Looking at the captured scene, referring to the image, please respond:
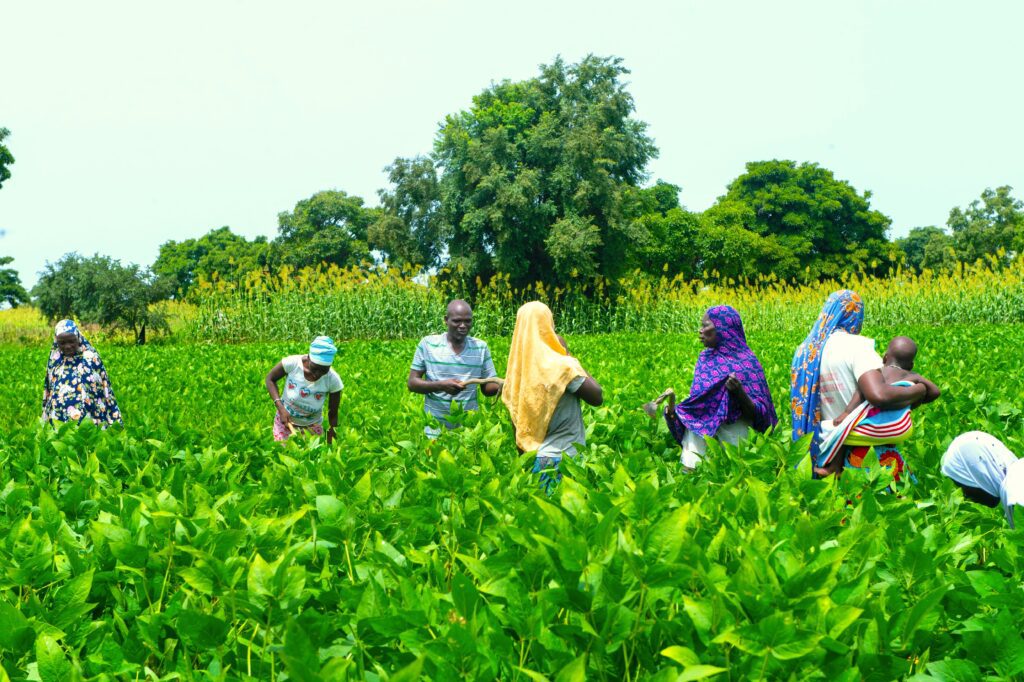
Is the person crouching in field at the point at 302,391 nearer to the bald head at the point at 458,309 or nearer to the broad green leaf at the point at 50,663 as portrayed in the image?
the bald head at the point at 458,309

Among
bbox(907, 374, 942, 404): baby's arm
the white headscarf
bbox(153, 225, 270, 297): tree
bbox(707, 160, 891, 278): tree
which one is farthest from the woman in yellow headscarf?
bbox(153, 225, 270, 297): tree

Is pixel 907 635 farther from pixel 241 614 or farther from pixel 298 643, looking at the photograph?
pixel 241 614

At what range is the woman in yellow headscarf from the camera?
4520 millimetres

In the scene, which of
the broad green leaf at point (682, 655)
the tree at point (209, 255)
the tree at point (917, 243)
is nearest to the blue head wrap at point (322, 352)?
the broad green leaf at point (682, 655)

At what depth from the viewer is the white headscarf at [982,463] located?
3.16 meters

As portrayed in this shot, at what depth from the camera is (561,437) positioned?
4.73 metres

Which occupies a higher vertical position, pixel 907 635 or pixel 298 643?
pixel 298 643

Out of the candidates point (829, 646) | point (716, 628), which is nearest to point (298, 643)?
point (716, 628)

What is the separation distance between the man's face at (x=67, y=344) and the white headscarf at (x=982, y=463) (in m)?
7.16

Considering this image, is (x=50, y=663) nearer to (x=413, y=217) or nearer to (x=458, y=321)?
(x=458, y=321)

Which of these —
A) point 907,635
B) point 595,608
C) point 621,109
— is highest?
point 621,109

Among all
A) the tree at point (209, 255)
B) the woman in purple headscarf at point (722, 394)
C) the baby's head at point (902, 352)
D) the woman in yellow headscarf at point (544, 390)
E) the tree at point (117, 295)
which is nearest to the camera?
the woman in yellow headscarf at point (544, 390)

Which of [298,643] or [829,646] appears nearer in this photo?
[298,643]

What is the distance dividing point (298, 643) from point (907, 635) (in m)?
1.40
